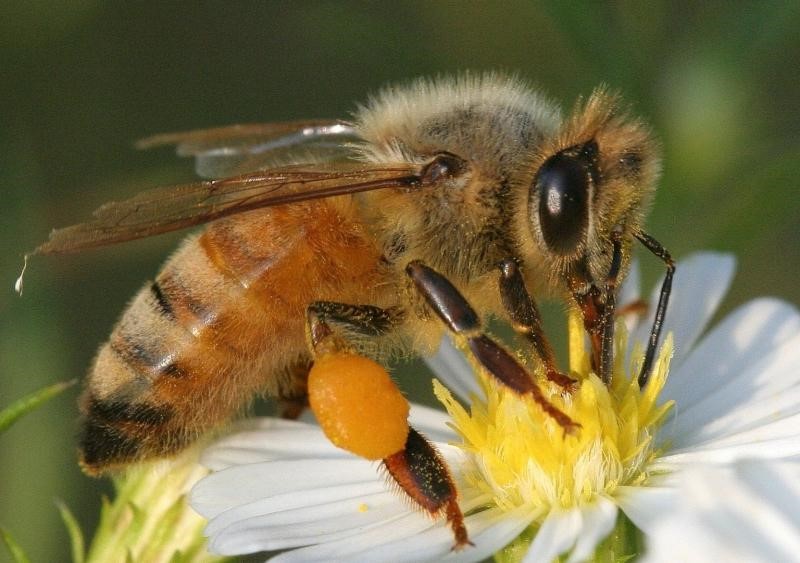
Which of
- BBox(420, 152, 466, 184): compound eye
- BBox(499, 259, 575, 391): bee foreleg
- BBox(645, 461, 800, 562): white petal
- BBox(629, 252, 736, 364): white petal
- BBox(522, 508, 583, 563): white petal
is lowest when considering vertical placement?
BBox(522, 508, 583, 563): white petal

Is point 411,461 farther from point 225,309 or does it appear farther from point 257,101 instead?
point 257,101

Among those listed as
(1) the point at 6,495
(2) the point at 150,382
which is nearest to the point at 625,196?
(2) the point at 150,382

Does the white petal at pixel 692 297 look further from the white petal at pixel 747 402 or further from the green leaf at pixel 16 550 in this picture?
the green leaf at pixel 16 550

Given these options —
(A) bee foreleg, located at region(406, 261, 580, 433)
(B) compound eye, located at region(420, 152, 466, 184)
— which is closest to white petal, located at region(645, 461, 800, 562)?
(A) bee foreleg, located at region(406, 261, 580, 433)

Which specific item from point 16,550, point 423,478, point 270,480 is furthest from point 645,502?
point 16,550

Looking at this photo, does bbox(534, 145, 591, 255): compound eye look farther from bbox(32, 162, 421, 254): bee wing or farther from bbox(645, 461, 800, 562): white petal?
bbox(645, 461, 800, 562): white petal

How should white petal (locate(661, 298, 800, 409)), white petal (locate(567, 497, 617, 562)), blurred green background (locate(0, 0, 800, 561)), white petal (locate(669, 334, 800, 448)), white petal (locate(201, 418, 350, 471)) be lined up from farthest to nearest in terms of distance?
blurred green background (locate(0, 0, 800, 561)) < white petal (locate(661, 298, 800, 409)) < white petal (locate(201, 418, 350, 471)) < white petal (locate(669, 334, 800, 448)) < white petal (locate(567, 497, 617, 562))
